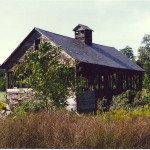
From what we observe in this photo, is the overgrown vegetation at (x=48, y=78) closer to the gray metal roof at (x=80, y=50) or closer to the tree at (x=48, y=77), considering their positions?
the tree at (x=48, y=77)

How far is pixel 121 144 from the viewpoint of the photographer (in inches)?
381

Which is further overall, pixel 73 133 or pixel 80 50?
pixel 80 50

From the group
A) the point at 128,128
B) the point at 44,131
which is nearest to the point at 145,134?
the point at 128,128

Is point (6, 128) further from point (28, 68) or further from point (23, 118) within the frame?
point (28, 68)

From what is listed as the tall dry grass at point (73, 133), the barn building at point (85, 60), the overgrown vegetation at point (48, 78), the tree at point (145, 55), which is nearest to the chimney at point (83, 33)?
the barn building at point (85, 60)

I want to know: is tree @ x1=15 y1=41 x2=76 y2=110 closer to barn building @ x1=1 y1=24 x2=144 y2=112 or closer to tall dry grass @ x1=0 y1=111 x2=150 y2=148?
tall dry grass @ x1=0 y1=111 x2=150 y2=148

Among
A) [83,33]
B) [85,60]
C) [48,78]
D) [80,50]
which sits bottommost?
[48,78]

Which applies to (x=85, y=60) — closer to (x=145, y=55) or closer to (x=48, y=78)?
(x=48, y=78)

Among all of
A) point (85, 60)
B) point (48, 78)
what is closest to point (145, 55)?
point (85, 60)

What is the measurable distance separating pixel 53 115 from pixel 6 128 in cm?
159

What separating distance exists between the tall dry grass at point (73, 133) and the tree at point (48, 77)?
4.16 metres

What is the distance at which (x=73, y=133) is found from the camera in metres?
9.91

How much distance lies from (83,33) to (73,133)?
22.1m

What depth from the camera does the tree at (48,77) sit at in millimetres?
14781
